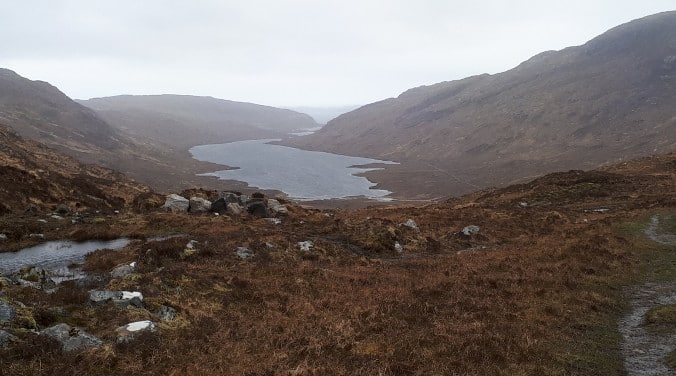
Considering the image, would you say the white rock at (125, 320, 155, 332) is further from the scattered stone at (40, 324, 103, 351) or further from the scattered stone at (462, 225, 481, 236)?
the scattered stone at (462, 225, 481, 236)

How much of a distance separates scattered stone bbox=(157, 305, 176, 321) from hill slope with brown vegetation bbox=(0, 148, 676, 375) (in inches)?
9.7

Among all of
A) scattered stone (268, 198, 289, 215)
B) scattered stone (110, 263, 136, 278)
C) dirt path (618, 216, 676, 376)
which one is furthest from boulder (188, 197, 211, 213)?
→ dirt path (618, 216, 676, 376)

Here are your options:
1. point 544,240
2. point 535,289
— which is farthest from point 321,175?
point 535,289

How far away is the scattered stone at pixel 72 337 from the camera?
10.0 metres

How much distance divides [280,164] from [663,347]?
190207 mm

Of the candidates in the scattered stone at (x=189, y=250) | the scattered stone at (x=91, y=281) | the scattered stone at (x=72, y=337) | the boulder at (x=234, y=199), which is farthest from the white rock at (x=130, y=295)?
the boulder at (x=234, y=199)

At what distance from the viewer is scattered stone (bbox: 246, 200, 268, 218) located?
124 ft

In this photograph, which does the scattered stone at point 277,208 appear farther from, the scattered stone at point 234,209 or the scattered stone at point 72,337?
the scattered stone at point 72,337

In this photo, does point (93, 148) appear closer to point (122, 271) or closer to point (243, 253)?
point (243, 253)

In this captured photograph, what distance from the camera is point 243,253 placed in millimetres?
23062

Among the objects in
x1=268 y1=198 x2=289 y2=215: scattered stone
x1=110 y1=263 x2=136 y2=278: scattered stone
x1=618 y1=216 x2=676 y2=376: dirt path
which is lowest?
x1=268 y1=198 x2=289 y2=215: scattered stone

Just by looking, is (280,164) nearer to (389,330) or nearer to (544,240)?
(544,240)

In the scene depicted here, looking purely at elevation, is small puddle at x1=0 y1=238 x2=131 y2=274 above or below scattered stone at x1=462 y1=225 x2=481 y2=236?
above

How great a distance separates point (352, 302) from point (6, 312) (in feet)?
34.9
